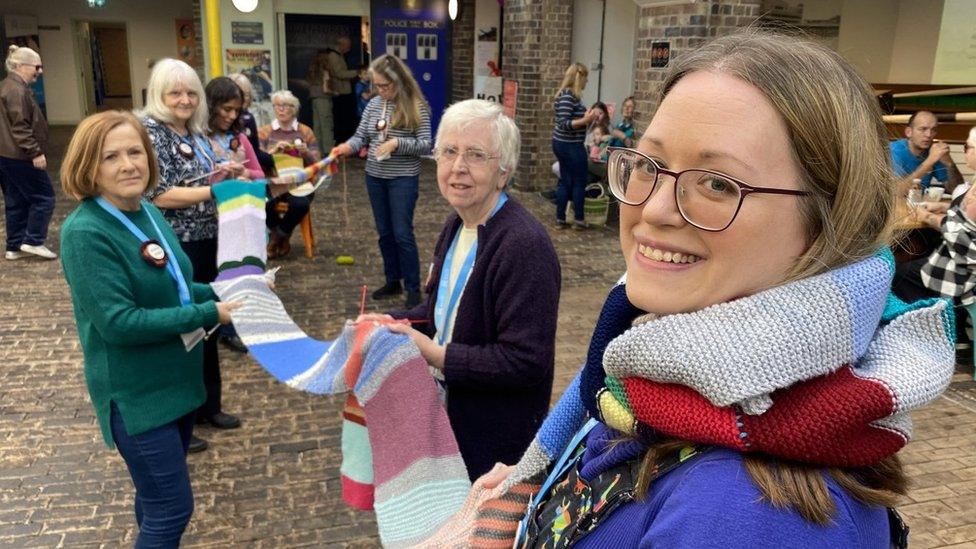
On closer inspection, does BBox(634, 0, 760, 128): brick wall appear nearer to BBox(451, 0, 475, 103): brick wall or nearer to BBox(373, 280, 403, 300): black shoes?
BBox(373, 280, 403, 300): black shoes

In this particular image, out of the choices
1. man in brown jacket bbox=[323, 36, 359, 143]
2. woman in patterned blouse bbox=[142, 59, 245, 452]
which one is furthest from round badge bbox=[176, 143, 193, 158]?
man in brown jacket bbox=[323, 36, 359, 143]

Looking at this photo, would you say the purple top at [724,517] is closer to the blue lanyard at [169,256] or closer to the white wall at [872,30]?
the blue lanyard at [169,256]

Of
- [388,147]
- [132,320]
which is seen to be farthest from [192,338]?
[388,147]

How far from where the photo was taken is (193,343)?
299cm

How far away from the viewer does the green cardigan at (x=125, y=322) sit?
2686mm

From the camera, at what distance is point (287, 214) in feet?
27.6

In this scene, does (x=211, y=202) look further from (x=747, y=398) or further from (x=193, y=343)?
(x=747, y=398)

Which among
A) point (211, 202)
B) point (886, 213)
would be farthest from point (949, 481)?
point (211, 202)

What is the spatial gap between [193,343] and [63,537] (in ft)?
4.71

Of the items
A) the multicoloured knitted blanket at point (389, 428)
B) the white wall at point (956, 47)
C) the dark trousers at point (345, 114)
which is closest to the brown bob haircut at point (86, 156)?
the multicoloured knitted blanket at point (389, 428)

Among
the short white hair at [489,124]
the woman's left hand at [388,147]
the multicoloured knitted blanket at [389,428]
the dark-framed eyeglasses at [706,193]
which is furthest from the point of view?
the woman's left hand at [388,147]

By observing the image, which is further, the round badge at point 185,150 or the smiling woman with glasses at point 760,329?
the round badge at point 185,150

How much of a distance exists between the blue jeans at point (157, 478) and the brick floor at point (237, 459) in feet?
2.67

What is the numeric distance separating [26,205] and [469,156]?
299 inches
